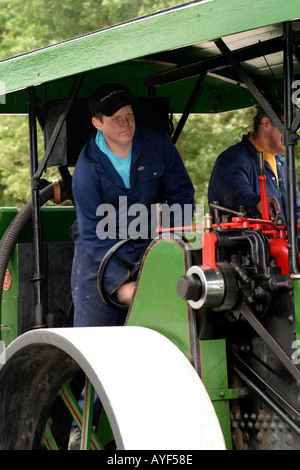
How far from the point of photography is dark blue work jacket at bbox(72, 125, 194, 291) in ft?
12.3

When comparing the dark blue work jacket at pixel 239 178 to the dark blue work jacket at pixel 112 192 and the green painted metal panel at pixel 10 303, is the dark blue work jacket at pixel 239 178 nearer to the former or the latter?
the dark blue work jacket at pixel 112 192

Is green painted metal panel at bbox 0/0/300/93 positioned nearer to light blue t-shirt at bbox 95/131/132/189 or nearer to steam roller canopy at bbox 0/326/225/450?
light blue t-shirt at bbox 95/131/132/189

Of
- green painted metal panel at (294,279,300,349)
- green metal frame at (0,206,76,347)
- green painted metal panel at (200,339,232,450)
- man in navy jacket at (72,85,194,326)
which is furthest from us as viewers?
green metal frame at (0,206,76,347)

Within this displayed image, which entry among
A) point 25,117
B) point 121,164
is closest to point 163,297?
point 121,164

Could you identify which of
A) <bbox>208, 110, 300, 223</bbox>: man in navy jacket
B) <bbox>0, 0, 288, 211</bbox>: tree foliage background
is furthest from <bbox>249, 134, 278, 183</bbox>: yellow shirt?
<bbox>0, 0, 288, 211</bbox>: tree foliage background

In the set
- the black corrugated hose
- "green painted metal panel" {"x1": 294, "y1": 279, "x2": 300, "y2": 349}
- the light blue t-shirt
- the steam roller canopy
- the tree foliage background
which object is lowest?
the steam roller canopy

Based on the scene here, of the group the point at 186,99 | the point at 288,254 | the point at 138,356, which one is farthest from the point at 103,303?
the point at 186,99

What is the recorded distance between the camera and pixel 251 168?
177 inches

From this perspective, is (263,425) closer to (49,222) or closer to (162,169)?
(162,169)

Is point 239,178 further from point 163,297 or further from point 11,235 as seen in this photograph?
point 163,297

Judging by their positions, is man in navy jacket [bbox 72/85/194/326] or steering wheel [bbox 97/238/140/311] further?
man in navy jacket [bbox 72/85/194/326]

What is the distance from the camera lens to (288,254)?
2.70 m

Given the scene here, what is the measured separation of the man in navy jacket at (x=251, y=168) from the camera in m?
4.39

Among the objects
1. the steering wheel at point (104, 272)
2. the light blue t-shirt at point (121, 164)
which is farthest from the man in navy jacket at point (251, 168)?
the steering wheel at point (104, 272)
